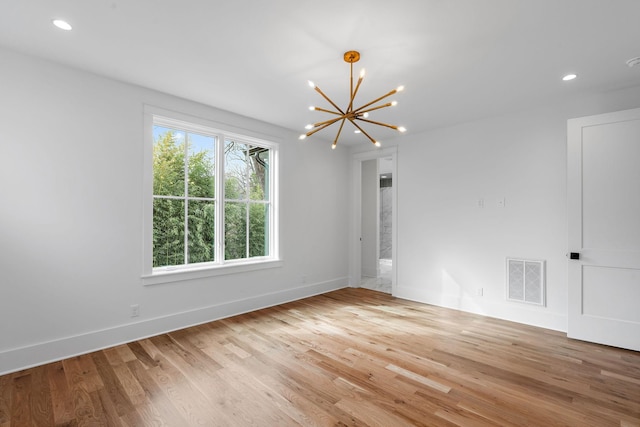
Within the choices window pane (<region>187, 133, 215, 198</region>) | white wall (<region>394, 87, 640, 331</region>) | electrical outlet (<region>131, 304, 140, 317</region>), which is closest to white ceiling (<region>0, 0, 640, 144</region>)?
white wall (<region>394, 87, 640, 331</region>)

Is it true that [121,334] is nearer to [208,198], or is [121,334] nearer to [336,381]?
[208,198]

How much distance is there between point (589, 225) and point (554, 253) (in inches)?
21.8

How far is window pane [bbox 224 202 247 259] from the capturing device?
4.08 m

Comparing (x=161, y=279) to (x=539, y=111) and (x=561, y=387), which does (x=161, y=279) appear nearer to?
(x=561, y=387)

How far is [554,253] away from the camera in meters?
3.61

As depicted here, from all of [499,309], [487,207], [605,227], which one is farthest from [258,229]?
[605,227]

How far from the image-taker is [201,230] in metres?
3.82

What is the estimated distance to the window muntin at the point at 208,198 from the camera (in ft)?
11.5

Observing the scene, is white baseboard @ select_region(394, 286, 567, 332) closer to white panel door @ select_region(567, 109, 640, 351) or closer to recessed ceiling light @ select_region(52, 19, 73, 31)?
white panel door @ select_region(567, 109, 640, 351)

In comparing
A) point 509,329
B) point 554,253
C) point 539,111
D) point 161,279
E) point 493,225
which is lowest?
point 509,329

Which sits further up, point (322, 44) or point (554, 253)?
point (322, 44)

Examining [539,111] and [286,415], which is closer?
[286,415]

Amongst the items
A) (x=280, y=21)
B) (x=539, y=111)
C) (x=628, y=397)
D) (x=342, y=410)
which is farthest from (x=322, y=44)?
(x=628, y=397)

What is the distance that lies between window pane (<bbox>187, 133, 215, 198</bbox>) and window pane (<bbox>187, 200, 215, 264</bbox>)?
0.49 feet
